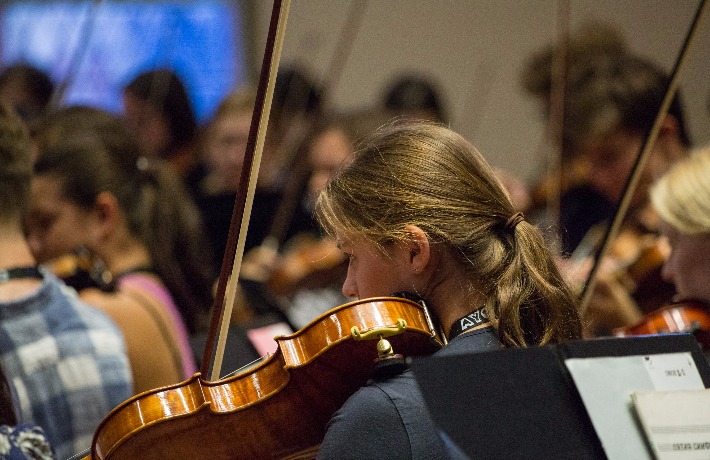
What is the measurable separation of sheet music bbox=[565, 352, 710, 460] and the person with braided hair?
0.58 ft

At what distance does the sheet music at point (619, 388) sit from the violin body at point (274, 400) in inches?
8.9

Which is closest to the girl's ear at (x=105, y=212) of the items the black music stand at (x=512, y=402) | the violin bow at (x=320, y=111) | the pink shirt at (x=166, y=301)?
the pink shirt at (x=166, y=301)

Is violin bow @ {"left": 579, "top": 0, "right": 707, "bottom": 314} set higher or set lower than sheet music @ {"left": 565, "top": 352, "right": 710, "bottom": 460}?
higher

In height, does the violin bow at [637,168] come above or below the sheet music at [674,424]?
above

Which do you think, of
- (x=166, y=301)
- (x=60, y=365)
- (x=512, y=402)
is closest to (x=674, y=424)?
(x=512, y=402)

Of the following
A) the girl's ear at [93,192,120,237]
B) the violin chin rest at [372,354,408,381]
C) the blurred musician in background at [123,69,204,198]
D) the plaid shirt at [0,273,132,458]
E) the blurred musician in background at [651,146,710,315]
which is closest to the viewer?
the violin chin rest at [372,354,408,381]

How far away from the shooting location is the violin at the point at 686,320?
1.95 m

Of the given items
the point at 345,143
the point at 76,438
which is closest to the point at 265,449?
the point at 76,438

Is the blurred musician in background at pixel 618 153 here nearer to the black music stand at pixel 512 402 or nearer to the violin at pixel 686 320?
the violin at pixel 686 320

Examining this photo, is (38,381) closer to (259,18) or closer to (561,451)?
(561,451)

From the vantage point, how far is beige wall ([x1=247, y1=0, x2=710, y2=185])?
15.0 feet

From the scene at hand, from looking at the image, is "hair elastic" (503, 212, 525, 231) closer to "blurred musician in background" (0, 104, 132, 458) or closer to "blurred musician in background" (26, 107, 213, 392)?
"blurred musician in background" (0, 104, 132, 458)

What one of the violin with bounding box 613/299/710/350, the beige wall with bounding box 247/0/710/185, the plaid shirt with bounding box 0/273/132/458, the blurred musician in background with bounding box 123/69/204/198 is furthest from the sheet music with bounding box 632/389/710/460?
the beige wall with bounding box 247/0/710/185

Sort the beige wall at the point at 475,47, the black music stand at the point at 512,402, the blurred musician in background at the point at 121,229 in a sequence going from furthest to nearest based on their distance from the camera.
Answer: the beige wall at the point at 475,47, the blurred musician in background at the point at 121,229, the black music stand at the point at 512,402
